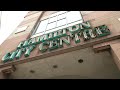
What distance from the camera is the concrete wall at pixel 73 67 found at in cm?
740

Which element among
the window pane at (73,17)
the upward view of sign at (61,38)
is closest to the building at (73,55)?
the upward view of sign at (61,38)

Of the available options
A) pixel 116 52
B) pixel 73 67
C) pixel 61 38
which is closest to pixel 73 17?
pixel 61 38

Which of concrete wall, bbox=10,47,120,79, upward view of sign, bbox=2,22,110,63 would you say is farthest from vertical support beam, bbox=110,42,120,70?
upward view of sign, bbox=2,22,110,63

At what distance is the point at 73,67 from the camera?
7.95m

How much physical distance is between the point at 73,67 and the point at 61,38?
A: 1880 mm

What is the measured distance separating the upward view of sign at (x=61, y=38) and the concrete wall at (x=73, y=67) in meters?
0.66

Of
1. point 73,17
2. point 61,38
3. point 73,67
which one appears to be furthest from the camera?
point 73,17

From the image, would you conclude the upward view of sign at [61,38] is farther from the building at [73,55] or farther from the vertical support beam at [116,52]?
the vertical support beam at [116,52]

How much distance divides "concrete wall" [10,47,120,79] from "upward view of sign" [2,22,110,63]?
657mm

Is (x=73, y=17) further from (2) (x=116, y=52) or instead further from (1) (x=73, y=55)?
(2) (x=116, y=52)

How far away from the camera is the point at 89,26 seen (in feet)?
28.8

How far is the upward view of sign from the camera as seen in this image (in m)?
7.78
